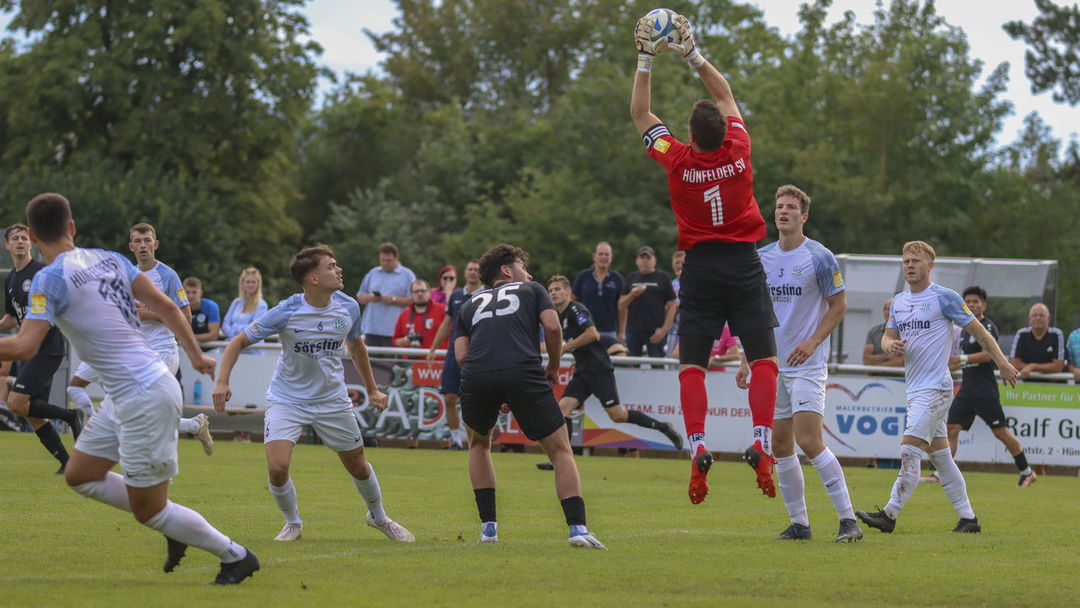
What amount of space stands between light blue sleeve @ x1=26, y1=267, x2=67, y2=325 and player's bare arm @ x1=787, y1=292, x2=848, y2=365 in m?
4.90

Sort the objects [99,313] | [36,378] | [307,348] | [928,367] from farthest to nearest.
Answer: [36,378]
[928,367]
[307,348]
[99,313]

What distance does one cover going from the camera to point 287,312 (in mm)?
9602

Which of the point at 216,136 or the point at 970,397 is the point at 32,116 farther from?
the point at 970,397

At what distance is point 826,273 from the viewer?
988 centimetres

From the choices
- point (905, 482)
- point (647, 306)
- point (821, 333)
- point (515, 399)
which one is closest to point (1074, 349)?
point (647, 306)

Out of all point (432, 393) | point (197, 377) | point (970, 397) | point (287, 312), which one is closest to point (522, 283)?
point (287, 312)

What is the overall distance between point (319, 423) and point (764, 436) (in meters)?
2.96

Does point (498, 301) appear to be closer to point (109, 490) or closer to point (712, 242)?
point (712, 242)

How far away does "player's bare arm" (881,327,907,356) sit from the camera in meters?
11.3

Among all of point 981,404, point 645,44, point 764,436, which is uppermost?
point 645,44

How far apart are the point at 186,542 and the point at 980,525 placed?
674 cm

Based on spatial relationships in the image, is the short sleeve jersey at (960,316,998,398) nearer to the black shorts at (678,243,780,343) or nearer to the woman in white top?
the black shorts at (678,243,780,343)

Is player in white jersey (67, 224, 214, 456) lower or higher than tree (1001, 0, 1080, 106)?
lower

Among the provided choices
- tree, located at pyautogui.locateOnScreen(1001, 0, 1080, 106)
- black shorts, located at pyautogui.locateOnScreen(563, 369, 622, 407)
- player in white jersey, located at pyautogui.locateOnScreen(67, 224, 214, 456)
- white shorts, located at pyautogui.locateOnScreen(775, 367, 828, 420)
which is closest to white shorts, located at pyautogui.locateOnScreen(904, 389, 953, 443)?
white shorts, located at pyautogui.locateOnScreen(775, 367, 828, 420)
